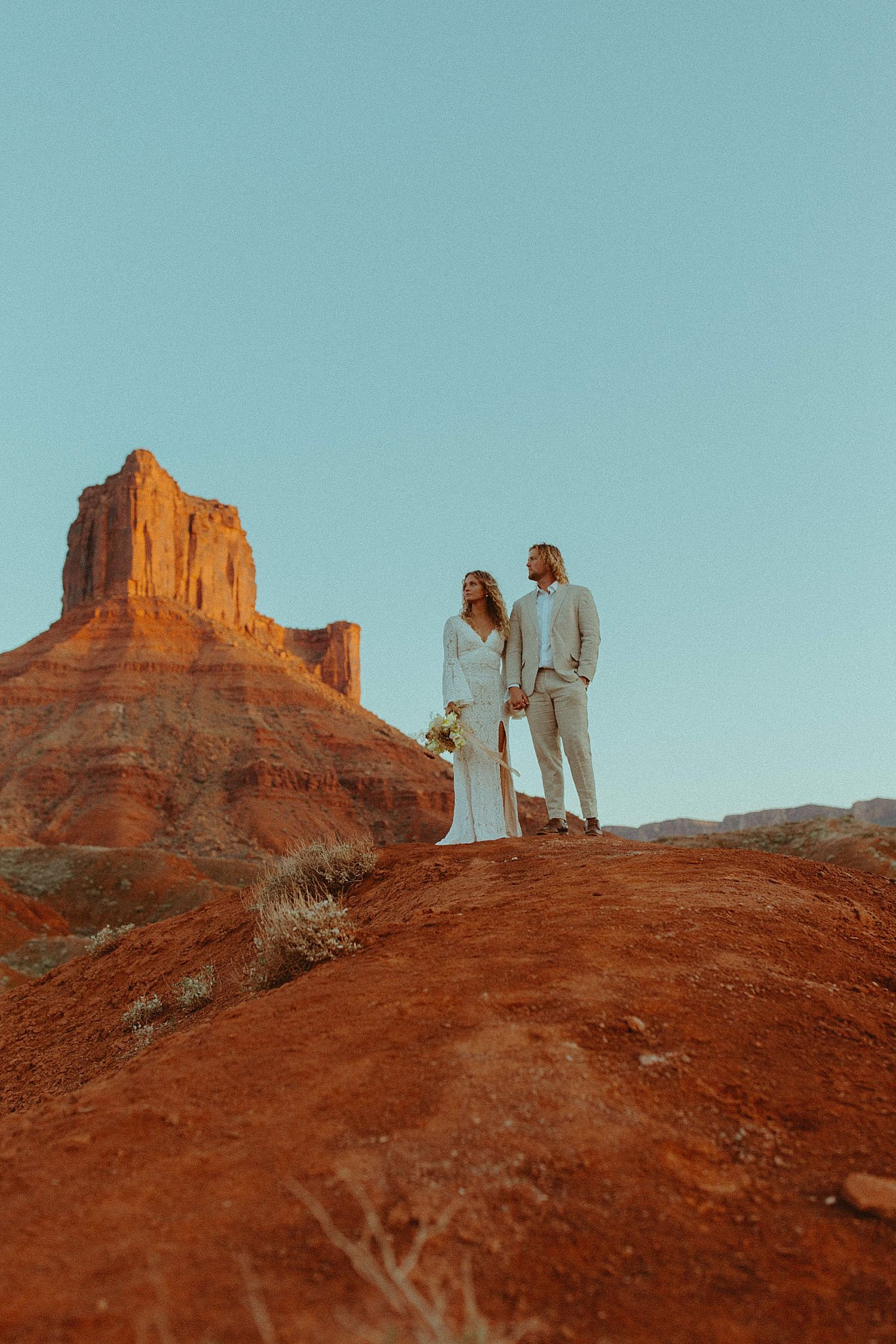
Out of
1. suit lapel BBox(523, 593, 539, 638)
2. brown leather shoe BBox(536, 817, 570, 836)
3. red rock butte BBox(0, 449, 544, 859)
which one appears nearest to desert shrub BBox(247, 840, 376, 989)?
brown leather shoe BBox(536, 817, 570, 836)

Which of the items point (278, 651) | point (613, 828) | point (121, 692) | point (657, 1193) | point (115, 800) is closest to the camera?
point (657, 1193)

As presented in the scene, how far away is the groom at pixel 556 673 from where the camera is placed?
9.30 meters

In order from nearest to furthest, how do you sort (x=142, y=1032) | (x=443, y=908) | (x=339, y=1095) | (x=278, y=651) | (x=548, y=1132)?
(x=548, y=1132) → (x=339, y=1095) → (x=443, y=908) → (x=142, y=1032) → (x=278, y=651)

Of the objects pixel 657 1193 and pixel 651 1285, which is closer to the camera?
pixel 651 1285

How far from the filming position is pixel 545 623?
9531 millimetres

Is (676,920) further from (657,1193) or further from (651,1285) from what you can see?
(651,1285)

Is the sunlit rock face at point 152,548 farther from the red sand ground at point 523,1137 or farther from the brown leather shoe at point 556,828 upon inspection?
the red sand ground at point 523,1137

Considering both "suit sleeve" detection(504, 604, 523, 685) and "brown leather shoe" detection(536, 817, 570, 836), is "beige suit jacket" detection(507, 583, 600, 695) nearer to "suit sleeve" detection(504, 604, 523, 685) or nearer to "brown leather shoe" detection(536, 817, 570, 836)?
"suit sleeve" detection(504, 604, 523, 685)

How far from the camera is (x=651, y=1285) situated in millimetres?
2553

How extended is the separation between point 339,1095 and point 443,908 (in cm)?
253

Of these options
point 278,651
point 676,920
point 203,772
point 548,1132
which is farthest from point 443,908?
point 278,651

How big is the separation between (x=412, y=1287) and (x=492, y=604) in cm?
788

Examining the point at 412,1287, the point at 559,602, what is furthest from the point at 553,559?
the point at 412,1287

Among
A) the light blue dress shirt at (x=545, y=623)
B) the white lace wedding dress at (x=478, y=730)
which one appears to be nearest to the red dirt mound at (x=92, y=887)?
the white lace wedding dress at (x=478, y=730)
